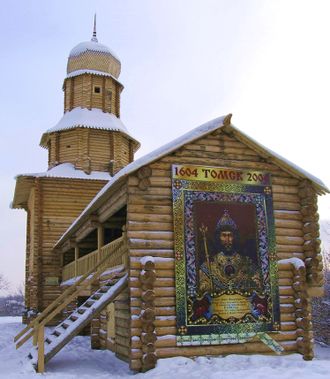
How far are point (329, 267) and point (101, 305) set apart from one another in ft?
193

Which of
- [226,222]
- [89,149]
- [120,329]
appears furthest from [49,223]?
[226,222]

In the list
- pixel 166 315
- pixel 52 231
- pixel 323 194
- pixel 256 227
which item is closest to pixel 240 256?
pixel 256 227

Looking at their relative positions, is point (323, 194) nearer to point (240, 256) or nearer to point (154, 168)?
point (240, 256)

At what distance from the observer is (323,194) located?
1498cm

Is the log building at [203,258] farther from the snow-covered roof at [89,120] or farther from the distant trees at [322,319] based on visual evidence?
the distant trees at [322,319]

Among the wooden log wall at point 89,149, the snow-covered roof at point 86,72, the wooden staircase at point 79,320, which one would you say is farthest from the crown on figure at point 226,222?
the snow-covered roof at point 86,72

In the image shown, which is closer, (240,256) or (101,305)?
(101,305)

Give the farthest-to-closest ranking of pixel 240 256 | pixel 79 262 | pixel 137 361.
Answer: pixel 79 262, pixel 240 256, pixel 137 361

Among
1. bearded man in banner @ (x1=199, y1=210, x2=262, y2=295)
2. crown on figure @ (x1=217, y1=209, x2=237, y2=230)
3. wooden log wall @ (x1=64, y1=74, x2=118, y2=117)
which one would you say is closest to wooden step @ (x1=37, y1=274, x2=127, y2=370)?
bearded man in banner @ (x1=199, y1=210, x2=262, y2=295)

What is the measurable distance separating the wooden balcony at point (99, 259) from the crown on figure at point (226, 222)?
2.60 meters

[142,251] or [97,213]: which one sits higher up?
[97,213]

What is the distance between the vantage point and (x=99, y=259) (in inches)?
631

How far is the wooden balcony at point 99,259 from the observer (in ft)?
43.3

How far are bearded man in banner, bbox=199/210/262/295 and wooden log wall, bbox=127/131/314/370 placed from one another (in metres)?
0.88
